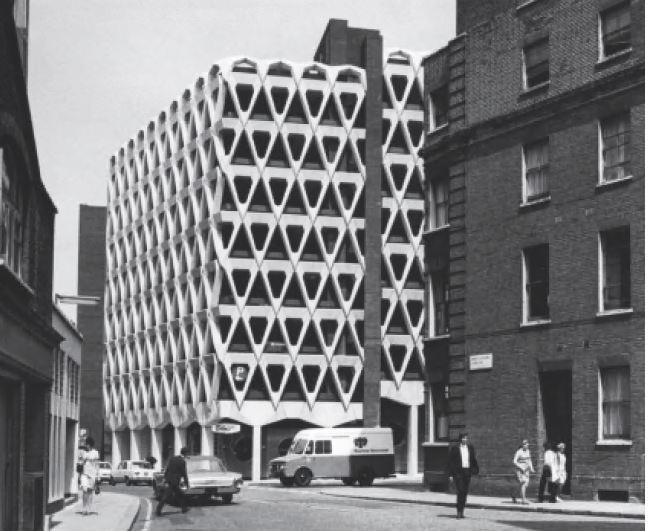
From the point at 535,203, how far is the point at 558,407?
576cm

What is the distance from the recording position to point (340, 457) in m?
51.0

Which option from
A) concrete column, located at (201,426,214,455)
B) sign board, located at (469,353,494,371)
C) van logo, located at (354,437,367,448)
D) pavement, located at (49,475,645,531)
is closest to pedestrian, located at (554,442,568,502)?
pavement, located at (49,475,645,531)

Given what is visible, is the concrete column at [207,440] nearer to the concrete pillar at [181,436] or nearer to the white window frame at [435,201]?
the concrete pillar at [181,436]

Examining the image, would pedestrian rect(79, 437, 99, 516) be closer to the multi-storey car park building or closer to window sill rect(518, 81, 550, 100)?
window sill rect(518, 81, 550, 100)

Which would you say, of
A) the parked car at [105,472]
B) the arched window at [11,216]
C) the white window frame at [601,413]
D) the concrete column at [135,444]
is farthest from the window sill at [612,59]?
the concrete column at [135,444]

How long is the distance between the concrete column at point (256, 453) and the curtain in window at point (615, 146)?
4770 cm

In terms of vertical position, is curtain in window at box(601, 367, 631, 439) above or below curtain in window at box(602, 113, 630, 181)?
below

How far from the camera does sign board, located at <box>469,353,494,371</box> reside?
35966 millimetres

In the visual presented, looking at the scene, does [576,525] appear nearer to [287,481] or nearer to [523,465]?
[523,465]

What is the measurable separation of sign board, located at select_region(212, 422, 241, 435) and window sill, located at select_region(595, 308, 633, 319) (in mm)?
45385

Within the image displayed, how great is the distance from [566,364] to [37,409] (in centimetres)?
1664

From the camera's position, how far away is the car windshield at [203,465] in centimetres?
3503

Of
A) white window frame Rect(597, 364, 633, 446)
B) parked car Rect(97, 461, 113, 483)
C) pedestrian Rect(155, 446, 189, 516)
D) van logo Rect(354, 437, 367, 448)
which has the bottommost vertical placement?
parked car Rect(97, 461, 113, 483)

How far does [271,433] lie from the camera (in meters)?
78.4
